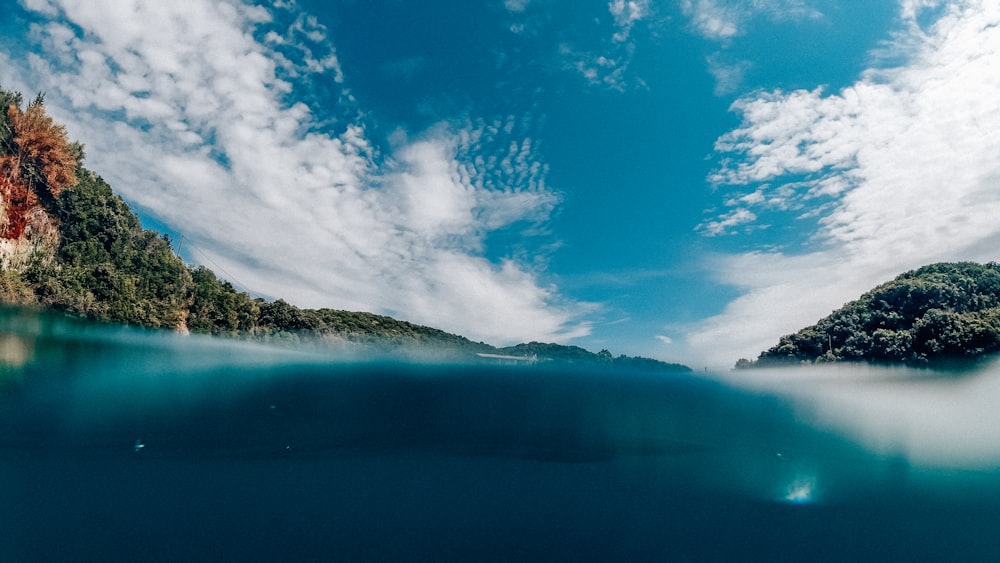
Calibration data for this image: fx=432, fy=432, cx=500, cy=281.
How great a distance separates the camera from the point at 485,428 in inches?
861

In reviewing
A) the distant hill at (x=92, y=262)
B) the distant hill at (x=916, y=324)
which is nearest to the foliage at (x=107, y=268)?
the distant hill at (x=92, y=262)

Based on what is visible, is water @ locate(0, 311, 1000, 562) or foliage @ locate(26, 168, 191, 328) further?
foliage @ locate(26, 168, 191, 328)

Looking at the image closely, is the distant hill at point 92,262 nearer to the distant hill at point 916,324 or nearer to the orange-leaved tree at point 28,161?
the orange-leaved tree at point 28,161

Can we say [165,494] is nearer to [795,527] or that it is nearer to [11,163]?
[11,163]

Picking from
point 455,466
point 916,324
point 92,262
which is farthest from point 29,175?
point 916,324

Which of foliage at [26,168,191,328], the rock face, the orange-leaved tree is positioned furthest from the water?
the orange-leaved tree

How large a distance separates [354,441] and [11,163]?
2464 cm

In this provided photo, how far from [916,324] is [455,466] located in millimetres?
32481

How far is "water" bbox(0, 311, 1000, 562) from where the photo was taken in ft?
63.2

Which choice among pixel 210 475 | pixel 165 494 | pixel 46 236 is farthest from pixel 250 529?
pixel 46 236

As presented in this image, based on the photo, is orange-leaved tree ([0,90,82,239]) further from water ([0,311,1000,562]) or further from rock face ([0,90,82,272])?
water ([0,311,1000,562])

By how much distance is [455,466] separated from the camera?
22422mm

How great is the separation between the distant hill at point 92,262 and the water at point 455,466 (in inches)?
138

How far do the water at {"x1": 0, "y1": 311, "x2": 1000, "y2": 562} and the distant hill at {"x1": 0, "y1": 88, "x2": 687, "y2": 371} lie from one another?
3.50 meters
